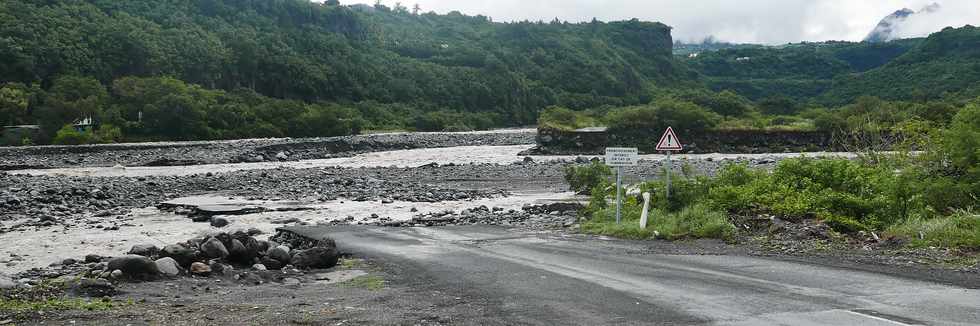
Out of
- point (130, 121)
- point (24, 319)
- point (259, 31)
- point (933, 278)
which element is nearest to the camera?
point (24, 319)

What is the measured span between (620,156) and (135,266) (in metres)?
9.48

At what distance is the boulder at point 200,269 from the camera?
11660 millimetres

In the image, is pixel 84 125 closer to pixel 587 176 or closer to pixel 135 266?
pixel 587 176

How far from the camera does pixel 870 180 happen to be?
49.3 feet

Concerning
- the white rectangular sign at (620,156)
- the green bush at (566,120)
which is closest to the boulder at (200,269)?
the white rectangular sign at (620,156)

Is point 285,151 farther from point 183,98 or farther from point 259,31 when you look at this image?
point 259,31

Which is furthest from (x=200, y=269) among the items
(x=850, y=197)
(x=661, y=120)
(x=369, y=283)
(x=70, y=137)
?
(x=661, y=120)

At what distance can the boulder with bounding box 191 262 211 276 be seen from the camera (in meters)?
11.7

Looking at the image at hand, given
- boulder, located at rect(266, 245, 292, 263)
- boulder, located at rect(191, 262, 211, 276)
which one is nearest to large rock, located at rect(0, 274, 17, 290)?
boulder, located at rect(191, 262, 211, 276)

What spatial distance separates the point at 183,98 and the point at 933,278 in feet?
220

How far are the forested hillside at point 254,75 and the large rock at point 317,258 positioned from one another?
5577 cm

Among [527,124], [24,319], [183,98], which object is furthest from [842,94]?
[24,319]

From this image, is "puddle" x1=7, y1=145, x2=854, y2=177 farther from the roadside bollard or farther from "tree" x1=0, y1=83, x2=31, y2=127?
"tree" x1=0, y1=83, x2=31, y2=127

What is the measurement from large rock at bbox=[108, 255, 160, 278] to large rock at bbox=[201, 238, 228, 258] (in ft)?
4.45
